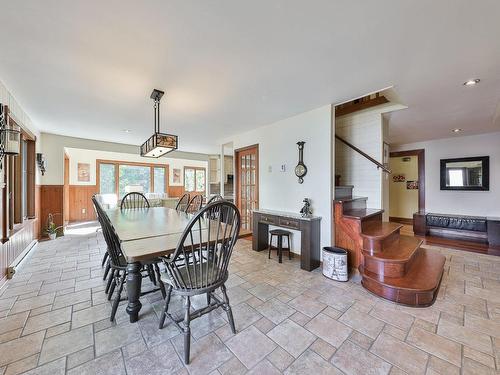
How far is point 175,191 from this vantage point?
381 inches

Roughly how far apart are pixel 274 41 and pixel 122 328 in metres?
2.81

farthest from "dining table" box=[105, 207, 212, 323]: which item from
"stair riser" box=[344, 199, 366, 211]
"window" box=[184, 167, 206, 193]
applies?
"window" box=[184, 167, 206, 193]

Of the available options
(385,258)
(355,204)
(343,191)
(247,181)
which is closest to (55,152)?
(247,181)

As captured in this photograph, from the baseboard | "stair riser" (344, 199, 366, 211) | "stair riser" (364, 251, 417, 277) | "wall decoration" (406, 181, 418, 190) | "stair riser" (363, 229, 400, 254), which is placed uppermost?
"wall decoration" (406, 181, 418, 190)

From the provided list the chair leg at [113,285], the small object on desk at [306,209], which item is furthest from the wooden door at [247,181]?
the chair leg at [113,285]

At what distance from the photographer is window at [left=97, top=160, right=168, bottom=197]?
8203 mm

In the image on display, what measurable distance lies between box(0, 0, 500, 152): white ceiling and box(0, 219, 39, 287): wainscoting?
1967 mm

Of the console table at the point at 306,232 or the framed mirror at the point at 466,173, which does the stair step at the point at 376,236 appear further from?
the framed mirror at the point at 466,173

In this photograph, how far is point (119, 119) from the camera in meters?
3.94

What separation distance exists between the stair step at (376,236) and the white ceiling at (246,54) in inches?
73.6

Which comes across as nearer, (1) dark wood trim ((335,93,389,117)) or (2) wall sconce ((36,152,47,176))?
(1) dark wood trim ((335,93,389,117))

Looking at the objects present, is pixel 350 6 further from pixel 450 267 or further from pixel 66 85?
pixel 450 267

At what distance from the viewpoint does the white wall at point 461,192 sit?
4.85 meters

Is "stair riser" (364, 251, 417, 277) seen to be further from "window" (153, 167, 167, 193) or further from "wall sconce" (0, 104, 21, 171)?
"window" (153, 167, 167, 193)
